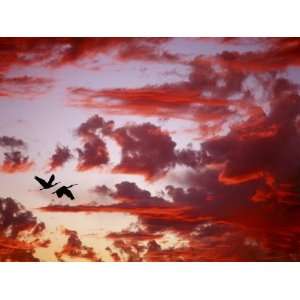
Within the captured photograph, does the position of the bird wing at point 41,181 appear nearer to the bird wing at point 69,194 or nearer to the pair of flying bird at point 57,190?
the pair of flying bird at point 57,190

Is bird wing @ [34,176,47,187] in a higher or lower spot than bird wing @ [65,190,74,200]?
higher

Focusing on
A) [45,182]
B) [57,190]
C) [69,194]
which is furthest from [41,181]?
[69,194]

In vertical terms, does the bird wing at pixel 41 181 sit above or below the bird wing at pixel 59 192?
above

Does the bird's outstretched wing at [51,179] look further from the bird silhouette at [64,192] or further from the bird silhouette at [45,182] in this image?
the bird silhouette at [64,192]

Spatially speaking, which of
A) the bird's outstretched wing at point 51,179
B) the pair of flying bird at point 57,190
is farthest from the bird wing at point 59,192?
the bird's outstretched wing at point 51,179

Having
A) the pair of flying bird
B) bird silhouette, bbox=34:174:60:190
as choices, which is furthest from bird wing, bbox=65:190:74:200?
bird silhouette, bbox=34:174:60:190

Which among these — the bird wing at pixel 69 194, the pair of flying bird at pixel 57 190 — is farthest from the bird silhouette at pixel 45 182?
the bird wing at pixel 69 194

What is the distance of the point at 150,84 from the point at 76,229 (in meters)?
1.46

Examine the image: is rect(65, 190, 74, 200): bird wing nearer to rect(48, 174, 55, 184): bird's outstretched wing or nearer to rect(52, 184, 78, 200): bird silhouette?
rect(52, 184, 78, 200): bird silhouette

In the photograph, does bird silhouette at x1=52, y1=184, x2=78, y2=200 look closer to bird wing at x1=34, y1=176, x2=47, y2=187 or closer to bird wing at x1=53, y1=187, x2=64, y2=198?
bird wing at x1=53, y1=187, x2=64, y2=198

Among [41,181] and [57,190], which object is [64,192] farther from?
[41,181]

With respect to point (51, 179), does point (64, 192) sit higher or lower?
lower
